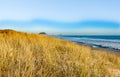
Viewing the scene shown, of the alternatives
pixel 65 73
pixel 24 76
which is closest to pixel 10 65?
pixel 24 76

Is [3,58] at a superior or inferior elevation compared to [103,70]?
superior

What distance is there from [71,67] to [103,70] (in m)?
0.95

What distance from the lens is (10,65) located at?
479 cm

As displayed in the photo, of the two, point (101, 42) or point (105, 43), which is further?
point (101, 42)

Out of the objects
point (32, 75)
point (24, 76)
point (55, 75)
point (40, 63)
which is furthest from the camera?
point (40, 63)

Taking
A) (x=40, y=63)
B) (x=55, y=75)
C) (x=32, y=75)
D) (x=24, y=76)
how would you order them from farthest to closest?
(x=40, y=63) < (x=55, y=75) < (x=32, y=75) < (x=24, y=76)

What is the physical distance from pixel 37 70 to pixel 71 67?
686mm

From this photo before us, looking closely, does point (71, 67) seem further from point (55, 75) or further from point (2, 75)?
point (2, 75)

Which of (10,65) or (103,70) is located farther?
(103,70)

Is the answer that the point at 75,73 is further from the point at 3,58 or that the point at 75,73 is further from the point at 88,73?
the point at 3,58

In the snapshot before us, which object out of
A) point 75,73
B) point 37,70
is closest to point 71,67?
point 75,73

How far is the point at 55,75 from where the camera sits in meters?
4.92

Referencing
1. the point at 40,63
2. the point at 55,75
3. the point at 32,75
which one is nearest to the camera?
the point at 32,75

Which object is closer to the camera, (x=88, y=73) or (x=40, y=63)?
(x=88, y=73)
